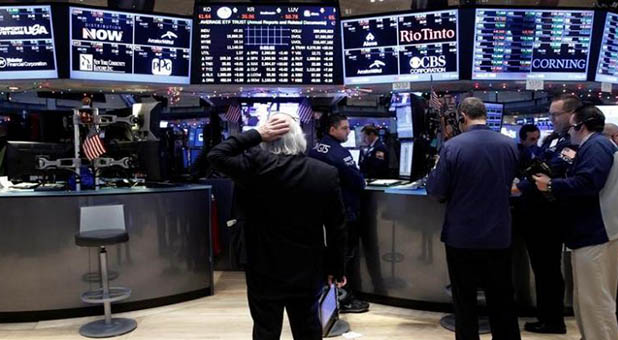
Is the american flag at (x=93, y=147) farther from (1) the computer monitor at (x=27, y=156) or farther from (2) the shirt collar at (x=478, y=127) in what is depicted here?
(2) the shirt collar at (x=478, y=127)

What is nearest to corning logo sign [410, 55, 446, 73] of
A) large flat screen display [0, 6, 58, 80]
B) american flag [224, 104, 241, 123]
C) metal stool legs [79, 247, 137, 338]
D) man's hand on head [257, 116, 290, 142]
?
american flag [224, 104, 241, 123]

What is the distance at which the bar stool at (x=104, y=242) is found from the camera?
3881mm

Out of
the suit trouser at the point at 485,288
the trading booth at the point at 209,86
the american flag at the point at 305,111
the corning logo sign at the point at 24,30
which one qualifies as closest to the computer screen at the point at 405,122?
the trading booth at the point at 209,86

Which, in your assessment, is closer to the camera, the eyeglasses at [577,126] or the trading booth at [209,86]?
the eyeglasses at [577,126]

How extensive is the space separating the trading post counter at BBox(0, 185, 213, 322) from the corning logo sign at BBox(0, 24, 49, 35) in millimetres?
1467

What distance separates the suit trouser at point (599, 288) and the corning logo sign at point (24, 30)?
4.64 meters

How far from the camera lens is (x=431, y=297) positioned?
4.41 m

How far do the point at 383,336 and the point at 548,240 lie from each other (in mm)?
1393

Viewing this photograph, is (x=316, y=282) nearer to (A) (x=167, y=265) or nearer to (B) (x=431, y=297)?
(B) (x=431, y=297)

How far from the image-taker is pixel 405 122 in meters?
4.75

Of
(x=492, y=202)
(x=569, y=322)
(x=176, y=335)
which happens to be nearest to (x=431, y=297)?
(x=569, y=322)

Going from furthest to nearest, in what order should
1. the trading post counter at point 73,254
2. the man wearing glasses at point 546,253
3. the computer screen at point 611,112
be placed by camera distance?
the computer screen at point 611,112
the trading post counter at point 73,254
the man wearing glasses at point 546,253

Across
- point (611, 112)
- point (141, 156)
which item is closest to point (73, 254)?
point (141, 156)

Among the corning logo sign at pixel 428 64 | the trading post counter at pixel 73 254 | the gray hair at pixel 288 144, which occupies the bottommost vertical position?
the trading post counter at pixel 73 254
